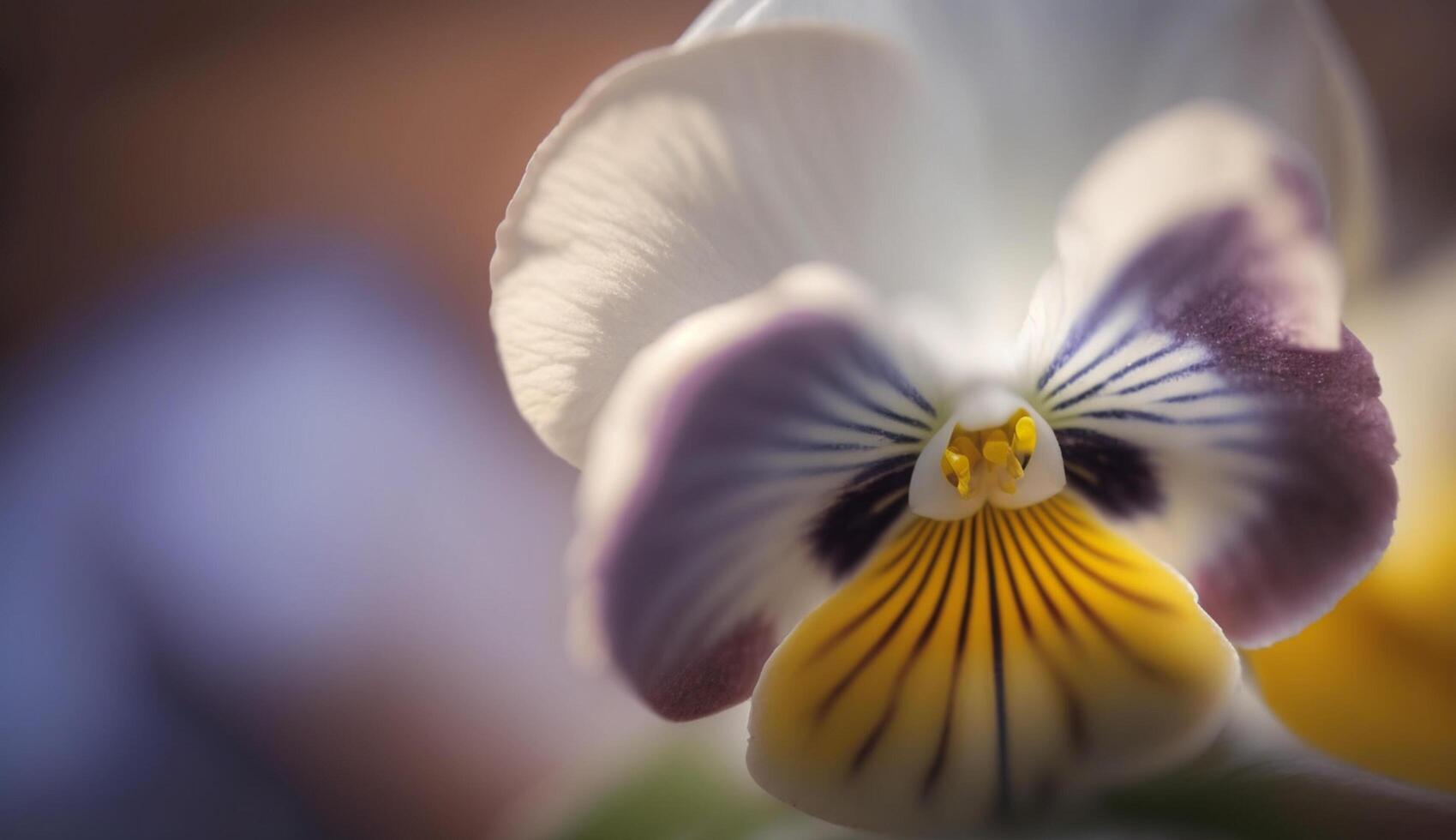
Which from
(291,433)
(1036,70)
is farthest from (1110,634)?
(291,433)

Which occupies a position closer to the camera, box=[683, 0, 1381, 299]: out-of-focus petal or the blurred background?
box=[683, 0, 1381, 299]: out-of-focus petal

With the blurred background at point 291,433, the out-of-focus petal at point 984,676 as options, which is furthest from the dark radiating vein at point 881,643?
the blurred background at point 291,433

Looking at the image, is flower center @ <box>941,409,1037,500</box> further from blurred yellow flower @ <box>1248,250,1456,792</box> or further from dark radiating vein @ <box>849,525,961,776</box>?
blurred yellow flower @ <box>1248,250,1456,792</box>

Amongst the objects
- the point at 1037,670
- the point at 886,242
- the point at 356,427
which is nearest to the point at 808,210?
the point at 886,242

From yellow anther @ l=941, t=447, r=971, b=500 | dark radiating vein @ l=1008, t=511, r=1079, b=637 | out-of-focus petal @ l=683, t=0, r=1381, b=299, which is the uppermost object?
out-of-focus petal @ l=683, t=0, r=1381, b=299

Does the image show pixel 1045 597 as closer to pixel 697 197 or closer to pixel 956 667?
pixel 956 667

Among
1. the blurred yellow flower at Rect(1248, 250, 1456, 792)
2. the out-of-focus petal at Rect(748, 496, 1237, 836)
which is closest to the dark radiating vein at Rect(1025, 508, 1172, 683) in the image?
the out-of-focus petal at Rect(748, 496, 1237, 836)

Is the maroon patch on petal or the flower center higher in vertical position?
the flower center
